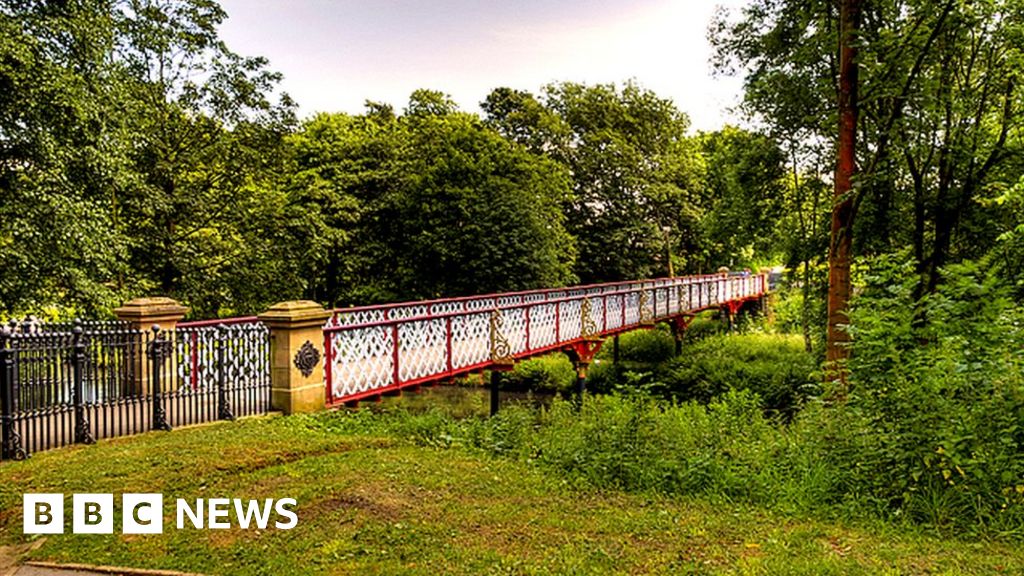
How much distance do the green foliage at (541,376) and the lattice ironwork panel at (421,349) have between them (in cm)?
1185

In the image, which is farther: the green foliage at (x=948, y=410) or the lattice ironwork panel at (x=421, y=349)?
the lattice ironwork panel at (x=421, y=349)

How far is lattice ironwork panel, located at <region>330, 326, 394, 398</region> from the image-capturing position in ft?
32.6

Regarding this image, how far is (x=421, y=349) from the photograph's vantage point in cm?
1130

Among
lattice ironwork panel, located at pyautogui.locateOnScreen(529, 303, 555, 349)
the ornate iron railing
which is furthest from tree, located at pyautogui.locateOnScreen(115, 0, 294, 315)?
lattice ironwork panel, located at pyautogui.locateOnScreen(529, 303, 555, 349)

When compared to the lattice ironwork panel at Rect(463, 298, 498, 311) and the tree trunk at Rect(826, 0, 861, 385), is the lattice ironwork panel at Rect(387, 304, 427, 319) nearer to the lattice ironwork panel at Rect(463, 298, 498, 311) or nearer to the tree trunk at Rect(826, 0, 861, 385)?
the lattice ironwork panel at Rect(463, 298, 498, 311)

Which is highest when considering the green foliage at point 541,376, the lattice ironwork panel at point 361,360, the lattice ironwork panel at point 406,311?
the lattice ironwork panel at point 406,311

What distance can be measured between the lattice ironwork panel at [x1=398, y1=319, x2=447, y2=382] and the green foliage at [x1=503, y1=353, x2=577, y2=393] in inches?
467

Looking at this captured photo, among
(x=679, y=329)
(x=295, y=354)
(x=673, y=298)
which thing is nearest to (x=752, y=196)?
(x=673, y=298)

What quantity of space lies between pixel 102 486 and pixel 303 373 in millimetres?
3742

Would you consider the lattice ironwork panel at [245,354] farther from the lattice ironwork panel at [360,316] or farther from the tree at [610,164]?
the tree at [610,164]

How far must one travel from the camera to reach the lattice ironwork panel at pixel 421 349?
1093cm

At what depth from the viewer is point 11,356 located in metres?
6.88

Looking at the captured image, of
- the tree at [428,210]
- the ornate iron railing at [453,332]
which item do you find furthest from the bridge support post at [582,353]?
the tree at [428,210]

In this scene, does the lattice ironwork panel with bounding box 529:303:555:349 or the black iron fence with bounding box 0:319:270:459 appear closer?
the black iron fence with bounding box 0:319:270:459
